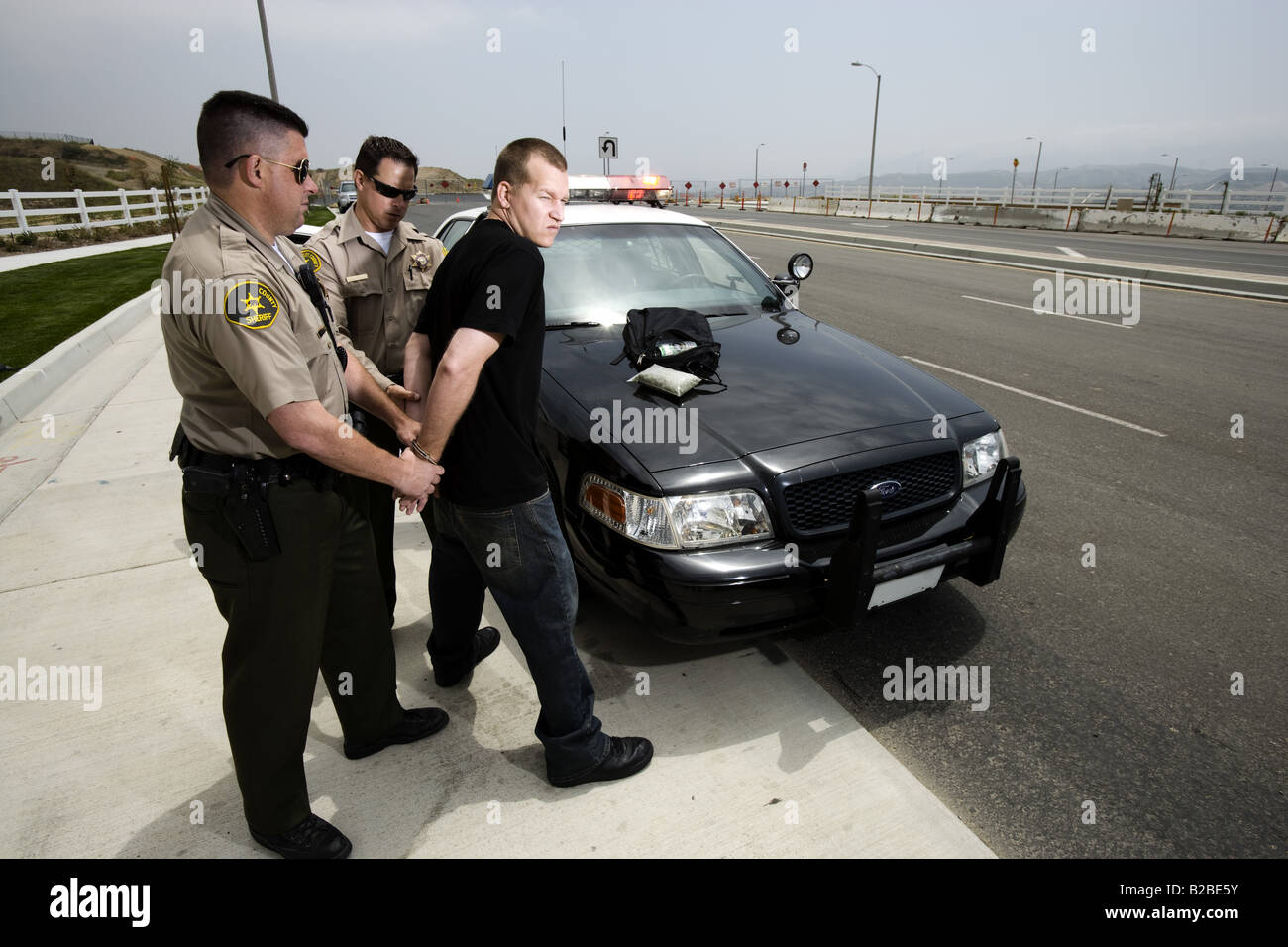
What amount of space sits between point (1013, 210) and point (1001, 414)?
93.5ft

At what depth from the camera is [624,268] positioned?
395 centimetres

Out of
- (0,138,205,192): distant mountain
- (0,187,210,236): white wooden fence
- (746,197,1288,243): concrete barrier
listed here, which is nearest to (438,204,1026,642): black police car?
(0,187,210,236): white wooden fence

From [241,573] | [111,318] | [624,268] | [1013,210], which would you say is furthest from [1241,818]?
[1013,210]

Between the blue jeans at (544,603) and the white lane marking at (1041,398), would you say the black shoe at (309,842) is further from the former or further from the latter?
the white lane marking at (1041,398)

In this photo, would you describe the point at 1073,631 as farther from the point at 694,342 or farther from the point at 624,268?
the point at 624,268

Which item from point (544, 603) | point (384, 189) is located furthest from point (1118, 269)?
point (544, 603)

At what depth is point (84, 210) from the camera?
19203 mm

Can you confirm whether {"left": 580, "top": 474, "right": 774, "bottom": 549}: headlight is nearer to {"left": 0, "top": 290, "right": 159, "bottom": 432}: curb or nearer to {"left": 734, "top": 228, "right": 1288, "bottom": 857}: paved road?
{"left": 734, "top": 228, "right": 1288, "bottom": 857}: paved road

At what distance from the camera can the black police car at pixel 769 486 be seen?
241 cm

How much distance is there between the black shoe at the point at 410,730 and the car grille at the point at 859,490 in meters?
1.47

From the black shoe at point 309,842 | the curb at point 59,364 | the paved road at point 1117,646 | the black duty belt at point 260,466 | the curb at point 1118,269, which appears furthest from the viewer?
the curb at point 1118,269

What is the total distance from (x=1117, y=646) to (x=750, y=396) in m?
1.88

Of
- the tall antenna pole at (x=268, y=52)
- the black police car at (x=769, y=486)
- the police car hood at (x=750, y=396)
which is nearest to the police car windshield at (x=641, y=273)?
the police car hood at (x=750, y=396)

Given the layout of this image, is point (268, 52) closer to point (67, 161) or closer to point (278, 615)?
point (278, 615)
